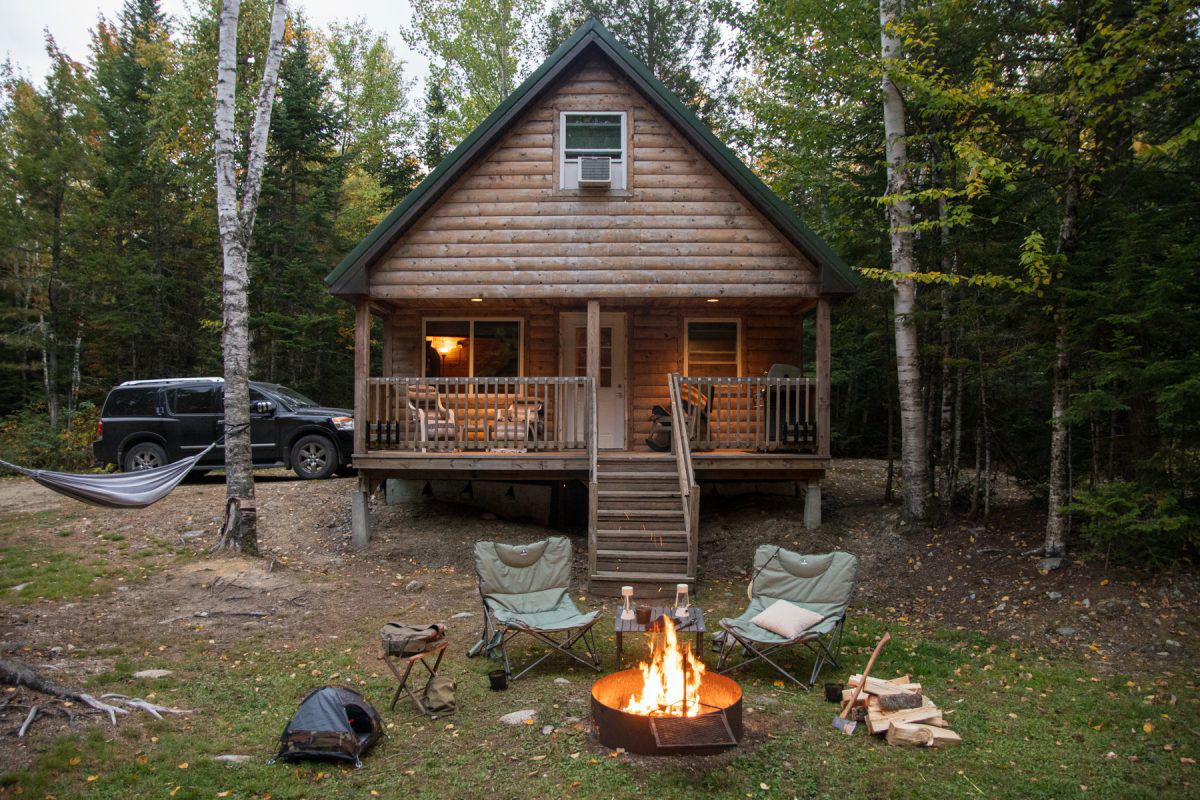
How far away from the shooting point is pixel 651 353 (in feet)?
41.7

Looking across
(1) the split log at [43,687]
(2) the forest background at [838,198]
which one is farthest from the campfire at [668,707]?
(2) the forest background at [838,198]

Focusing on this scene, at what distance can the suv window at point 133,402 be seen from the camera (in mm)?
13836

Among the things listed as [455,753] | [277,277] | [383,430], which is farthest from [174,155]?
[455,753]

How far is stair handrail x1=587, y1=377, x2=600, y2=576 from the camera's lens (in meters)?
→ 8.90

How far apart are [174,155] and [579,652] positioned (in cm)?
2392

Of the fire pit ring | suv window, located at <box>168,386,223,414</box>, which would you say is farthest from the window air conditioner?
suv window, located at <box>168,386,223,414</box>

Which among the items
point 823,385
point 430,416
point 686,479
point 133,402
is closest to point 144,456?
point 133,402

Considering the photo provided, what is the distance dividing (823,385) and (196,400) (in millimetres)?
10945

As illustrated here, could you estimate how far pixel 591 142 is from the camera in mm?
11258

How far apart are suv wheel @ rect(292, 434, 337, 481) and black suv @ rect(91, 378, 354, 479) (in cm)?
2

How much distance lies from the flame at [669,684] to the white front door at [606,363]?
7380 millimetres

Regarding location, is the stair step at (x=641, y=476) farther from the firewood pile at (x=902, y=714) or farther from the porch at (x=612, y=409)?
the firewood pile at (x=902, y=714)

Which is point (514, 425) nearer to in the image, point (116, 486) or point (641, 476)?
point (641, 476)

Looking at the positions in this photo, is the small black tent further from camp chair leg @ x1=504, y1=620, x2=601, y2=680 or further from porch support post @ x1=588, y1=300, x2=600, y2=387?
porch support post @ x1=588, y1=300, x2=600, y2=387
